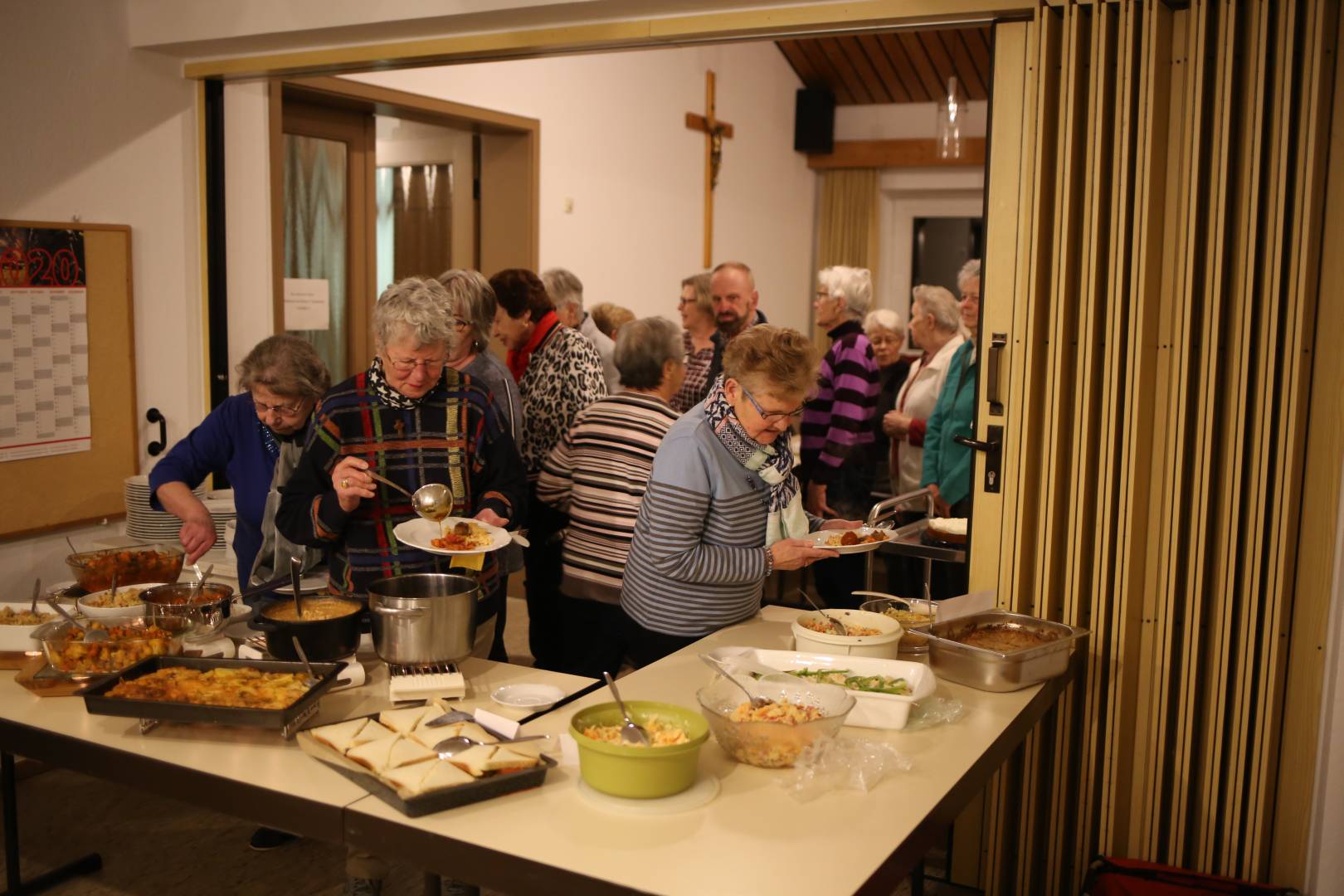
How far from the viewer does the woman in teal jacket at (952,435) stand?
423 cm

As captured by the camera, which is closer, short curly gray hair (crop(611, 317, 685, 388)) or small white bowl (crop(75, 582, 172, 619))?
small white bowl (crop(75, 582, 172, 619))

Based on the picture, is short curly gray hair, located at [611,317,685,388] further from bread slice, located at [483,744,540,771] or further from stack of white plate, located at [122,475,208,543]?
bread slice, located at [483,744,540,771]

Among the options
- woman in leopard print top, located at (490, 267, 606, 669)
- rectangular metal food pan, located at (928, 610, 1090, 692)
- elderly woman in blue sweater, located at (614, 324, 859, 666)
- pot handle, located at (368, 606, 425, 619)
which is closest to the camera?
pot handle, located at (368, 606, 425, 619)

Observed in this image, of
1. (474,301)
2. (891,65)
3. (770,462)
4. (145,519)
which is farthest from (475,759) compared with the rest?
(891,65)

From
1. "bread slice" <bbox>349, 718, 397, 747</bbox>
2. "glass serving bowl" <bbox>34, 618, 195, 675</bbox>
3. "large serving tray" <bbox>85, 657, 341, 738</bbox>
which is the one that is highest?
"glass serving bowl" <bbox>34, 618, 195, 675</bbox>

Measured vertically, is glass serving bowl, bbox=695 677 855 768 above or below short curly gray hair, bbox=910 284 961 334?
below

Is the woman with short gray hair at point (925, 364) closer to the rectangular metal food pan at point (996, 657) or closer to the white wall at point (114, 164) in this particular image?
the rectangular metal food pan at point (996, 657)

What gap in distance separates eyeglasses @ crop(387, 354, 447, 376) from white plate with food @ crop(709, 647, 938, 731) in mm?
903

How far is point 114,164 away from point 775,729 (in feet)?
10.3

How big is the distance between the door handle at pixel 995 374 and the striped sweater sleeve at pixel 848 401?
180 cm

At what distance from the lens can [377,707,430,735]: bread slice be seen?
80.9 inches

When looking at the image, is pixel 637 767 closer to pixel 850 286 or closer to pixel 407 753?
pixel 407 753

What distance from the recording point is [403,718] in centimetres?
209

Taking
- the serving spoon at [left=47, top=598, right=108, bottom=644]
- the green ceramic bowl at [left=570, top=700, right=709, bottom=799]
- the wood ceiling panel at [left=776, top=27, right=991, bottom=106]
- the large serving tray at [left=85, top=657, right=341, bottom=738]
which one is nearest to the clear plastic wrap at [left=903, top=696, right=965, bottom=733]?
the green ceramic bowl at [left=570, top=700, right=709, bottom=799]
